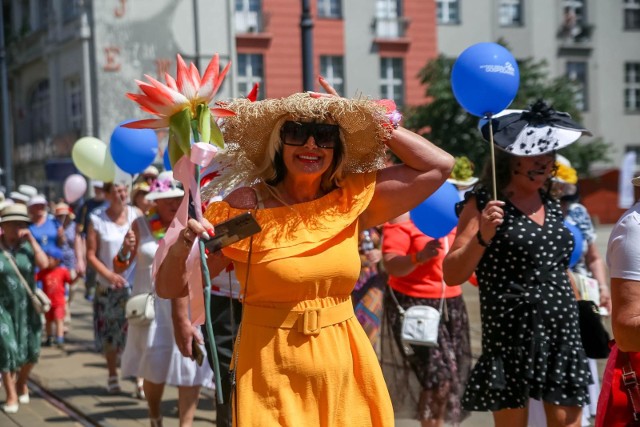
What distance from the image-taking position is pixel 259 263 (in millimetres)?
3607

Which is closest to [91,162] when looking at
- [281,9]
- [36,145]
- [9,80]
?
[281,9]

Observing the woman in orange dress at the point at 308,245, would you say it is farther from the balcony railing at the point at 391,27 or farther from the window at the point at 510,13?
the window at the point at 510,13

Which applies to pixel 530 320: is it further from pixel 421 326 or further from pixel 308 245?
pixel 308 245

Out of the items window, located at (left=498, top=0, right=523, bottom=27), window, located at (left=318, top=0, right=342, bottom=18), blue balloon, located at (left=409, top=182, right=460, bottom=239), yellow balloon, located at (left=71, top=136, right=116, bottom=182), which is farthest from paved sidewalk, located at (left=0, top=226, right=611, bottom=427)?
window, located at (left=498, top=0, right=523, bottom=27)

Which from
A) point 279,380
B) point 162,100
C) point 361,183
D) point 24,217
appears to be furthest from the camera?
point 24,217

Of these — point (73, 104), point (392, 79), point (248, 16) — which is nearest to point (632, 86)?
point (392, 79)

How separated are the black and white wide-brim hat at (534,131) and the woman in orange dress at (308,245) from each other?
101 centimetres

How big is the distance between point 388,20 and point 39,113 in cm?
1290

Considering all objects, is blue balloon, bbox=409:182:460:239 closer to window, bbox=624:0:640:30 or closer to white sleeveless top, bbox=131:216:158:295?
white sleeveless top, bbox=131:216:158:295

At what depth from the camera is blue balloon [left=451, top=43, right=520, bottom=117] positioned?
498 cm

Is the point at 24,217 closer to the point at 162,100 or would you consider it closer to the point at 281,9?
the point at 162,100

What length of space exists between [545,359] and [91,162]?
5403mm

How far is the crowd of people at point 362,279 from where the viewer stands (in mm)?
3605

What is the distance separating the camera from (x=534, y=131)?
4863 millimetres
